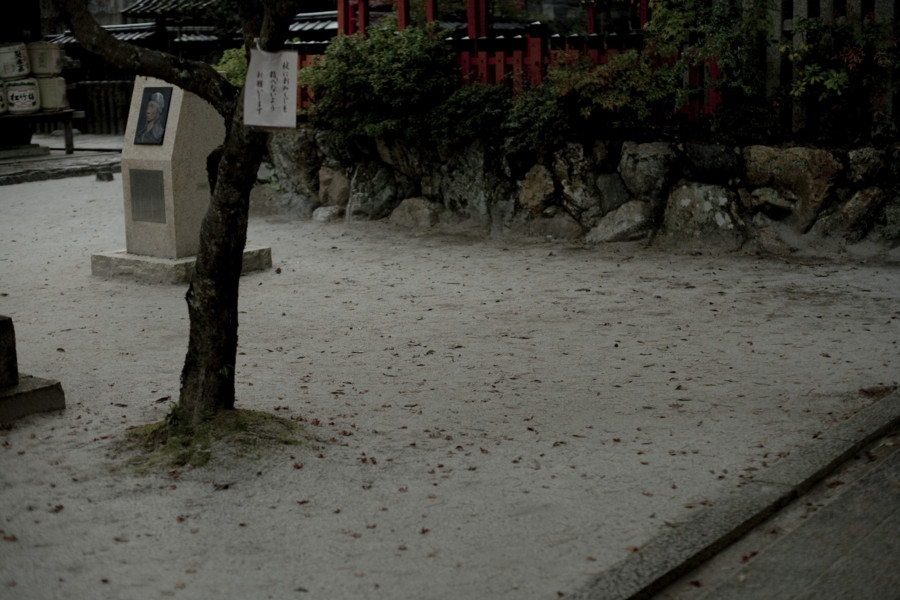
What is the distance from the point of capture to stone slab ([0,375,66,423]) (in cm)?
603

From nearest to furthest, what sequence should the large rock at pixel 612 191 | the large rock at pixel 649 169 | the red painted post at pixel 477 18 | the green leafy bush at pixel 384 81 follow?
the large rock at pixel 649 169
the large rock at pixel 612 191
the green leafy bush at pixel 384 81
the red painted post at pixel 477 18

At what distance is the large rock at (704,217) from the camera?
11305 millimetres

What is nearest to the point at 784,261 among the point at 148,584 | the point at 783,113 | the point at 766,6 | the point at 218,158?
the point at 783,113

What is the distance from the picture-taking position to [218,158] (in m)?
5.68

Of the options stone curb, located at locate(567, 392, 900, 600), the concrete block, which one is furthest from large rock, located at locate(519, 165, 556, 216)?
the concrete block

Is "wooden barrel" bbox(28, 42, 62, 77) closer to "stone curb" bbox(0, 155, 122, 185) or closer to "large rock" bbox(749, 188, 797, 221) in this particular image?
"stone curb" bbox(0, 155, 122, 185)

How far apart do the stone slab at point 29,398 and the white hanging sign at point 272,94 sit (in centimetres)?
222

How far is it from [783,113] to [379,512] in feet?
27.1

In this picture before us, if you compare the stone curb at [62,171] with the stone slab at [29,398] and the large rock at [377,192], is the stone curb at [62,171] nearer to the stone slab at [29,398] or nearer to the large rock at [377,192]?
the large rock at [377,192]

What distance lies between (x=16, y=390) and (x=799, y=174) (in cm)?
807

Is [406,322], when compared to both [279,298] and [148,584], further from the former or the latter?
[148,584]

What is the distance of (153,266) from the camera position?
34.2 feet

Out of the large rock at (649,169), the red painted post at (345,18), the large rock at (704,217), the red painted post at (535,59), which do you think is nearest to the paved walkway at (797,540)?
the large rock at (704,217)

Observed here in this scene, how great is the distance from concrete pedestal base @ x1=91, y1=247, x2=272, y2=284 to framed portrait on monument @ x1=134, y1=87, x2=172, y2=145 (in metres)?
1.21
